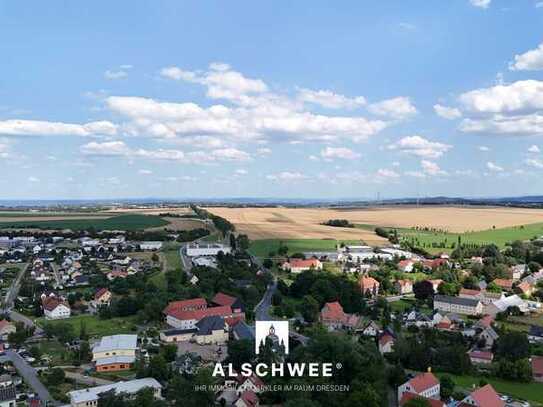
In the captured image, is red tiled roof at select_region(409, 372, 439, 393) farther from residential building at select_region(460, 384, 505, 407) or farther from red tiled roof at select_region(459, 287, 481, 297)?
red tiled roof at select_region(459, 287, 481, 297)

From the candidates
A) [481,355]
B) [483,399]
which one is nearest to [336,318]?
[481,355]

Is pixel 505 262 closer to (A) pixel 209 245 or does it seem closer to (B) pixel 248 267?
(B) pixel 248 267

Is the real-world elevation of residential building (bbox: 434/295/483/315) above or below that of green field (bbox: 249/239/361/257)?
below

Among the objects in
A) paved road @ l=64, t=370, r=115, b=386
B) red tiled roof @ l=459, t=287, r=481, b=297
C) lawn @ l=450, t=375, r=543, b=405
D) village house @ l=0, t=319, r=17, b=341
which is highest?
red tiled roof @ l=459, t=287, r=481, b=297

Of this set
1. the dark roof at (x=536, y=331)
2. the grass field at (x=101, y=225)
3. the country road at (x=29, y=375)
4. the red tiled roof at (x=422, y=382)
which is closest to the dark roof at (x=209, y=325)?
the country road at (x=29, y=375)

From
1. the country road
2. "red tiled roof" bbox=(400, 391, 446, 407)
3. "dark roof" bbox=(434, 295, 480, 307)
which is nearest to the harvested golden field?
"dark roof" bbox=(434, 295, 480, 307)

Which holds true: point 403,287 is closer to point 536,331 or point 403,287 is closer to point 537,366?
point 536,331

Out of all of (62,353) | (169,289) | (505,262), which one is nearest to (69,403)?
(62,353)
